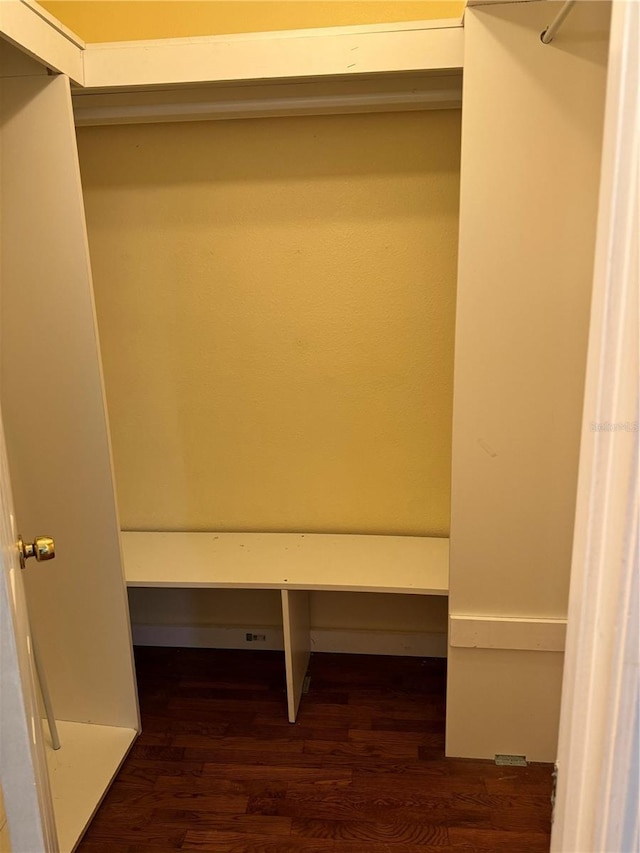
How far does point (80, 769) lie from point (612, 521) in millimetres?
1898

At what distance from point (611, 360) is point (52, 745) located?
6.89 feet

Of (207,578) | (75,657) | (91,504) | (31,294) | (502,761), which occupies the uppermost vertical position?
(31,294)

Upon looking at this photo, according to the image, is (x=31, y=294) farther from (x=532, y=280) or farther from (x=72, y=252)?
(x=532, y=280)

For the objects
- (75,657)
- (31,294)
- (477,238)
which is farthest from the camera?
(75,657)

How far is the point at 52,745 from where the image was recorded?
6.66ft

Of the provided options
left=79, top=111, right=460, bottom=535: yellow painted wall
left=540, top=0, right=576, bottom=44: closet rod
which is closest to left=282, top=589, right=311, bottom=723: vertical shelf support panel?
left=79, top=111, right=460, bottom=535: yellow painted wall

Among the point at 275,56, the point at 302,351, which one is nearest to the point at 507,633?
the point at 302,351

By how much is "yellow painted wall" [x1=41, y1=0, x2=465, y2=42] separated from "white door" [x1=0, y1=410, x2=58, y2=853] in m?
1.67

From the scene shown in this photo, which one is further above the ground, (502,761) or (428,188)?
(428,188)

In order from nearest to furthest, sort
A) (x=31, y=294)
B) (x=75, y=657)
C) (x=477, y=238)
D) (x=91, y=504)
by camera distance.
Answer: (x=477, y=238) → (x=31, y=294) → (x=91, y=504) → (x=75, y=657)

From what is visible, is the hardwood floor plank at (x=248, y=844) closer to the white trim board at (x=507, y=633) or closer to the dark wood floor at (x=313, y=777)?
the dark wood floor at (x=313, y=777)

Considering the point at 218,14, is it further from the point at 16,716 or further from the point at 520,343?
the point at 16,716

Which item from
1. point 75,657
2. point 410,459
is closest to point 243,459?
point 410,459

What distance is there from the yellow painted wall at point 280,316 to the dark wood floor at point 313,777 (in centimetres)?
62
